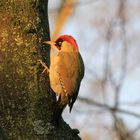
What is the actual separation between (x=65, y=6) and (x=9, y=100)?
29.8 feet

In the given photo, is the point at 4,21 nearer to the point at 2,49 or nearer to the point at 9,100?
the point at 2,49

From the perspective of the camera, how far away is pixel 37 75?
3.89 m

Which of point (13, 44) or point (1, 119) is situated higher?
point (13, 44)

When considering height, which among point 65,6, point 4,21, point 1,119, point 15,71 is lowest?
point 65,6

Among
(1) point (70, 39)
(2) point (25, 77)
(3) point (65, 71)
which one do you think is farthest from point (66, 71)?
(2) point (25, 77)

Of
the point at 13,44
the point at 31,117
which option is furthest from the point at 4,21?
the point at 31,117

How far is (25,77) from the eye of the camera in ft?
12.5

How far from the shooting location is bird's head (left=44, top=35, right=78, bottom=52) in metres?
4.55

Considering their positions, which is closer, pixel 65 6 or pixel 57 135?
pixel 57 135

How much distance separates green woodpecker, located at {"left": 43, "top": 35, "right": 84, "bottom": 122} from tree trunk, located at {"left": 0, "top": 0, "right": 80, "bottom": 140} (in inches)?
5.0

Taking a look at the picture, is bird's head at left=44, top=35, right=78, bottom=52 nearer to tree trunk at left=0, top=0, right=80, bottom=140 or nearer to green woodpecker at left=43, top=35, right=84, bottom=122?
green woodpecker at left=43, top=35, right=84, bottom=122

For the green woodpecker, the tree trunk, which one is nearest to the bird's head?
the green woodpecker

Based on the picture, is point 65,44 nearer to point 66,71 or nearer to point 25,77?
point 66,71

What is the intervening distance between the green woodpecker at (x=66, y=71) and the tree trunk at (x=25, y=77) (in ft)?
0.42
